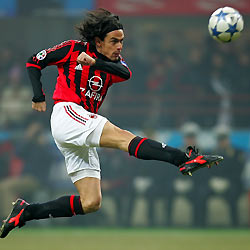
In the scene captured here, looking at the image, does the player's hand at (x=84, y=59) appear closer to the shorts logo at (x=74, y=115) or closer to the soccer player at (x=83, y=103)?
the soccer player at (x=83, y=103)

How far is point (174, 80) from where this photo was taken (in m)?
11.1

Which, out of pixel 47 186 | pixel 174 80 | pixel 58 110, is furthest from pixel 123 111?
pixel 58 110

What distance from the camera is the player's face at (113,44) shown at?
5.61m

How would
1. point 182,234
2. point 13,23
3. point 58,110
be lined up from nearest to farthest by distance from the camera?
point 58,110
point 182,234
point 13,23

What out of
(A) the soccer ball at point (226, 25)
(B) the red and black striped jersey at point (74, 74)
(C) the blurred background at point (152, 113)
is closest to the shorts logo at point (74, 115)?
(B) the red and black striped jersey at point (74, 74)

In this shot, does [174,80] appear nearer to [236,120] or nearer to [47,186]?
[236,120]

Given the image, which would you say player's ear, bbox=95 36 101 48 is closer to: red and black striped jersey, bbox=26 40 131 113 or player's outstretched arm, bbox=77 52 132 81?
red and black striped jersey, bbox=26 40 131 113

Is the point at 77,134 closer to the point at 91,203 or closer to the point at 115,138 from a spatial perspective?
the point at 115,138

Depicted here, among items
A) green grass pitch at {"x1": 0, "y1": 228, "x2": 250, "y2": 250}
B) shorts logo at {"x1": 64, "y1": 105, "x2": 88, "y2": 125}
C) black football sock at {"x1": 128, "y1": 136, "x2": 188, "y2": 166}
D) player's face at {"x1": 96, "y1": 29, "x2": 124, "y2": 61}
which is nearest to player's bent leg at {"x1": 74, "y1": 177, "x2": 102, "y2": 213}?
shorts logo at {"x1": 64, "y1": 105, "x2": 88, "y2": 125}

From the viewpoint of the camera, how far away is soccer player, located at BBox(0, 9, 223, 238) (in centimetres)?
532

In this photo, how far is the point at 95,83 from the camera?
566 cm

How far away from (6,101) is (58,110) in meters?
5.82

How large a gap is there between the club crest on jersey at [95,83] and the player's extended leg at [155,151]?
470mm

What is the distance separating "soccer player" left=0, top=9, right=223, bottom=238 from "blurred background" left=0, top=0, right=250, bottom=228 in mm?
4839
